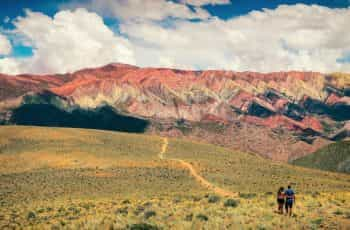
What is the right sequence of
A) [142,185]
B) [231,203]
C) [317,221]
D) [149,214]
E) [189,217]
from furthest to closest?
1. [142,185]
2. [231,203]
3. [149,214]
4. [189,217]
5. [317,221]

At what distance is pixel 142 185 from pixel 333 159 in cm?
10312

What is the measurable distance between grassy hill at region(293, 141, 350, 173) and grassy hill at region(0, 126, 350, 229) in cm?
4419

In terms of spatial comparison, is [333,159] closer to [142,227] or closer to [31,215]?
[31,215]

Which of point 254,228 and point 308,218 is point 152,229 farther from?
point 308,218

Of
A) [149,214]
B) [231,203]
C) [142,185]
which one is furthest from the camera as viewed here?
[142,185]

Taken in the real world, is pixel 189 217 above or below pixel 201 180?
above

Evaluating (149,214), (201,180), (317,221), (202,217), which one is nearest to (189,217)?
(202,217)

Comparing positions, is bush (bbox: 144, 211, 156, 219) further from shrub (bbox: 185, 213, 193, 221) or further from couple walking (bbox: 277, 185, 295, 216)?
couple walking (bbox: 277, 185, 295, 216)

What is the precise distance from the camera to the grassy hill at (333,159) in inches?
5492

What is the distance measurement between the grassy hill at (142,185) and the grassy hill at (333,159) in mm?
44195

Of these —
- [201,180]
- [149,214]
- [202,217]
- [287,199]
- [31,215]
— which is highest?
[287,199]

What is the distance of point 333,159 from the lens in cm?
15250

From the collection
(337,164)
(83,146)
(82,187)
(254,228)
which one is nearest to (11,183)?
(82,187)

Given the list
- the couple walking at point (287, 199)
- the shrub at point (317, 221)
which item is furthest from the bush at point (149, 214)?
the shrub at point (317, 221)
